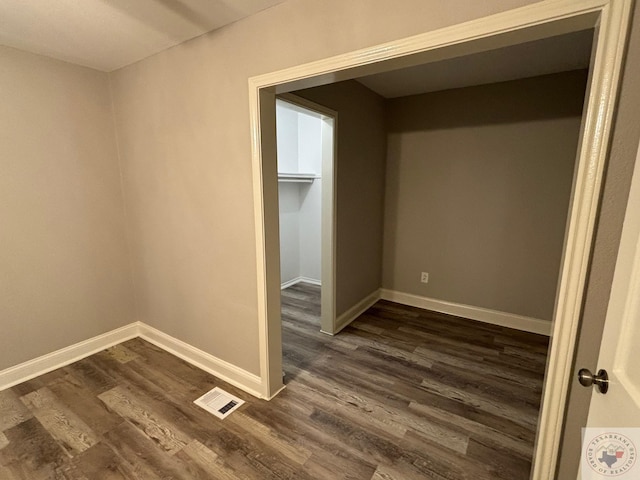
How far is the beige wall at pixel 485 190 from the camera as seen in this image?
8.84 ft

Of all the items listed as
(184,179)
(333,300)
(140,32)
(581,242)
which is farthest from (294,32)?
(333,300)

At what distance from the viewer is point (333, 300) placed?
286cm

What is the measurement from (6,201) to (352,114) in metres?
2.76

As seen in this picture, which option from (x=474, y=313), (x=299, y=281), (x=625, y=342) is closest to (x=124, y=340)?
(x=299, y=281)

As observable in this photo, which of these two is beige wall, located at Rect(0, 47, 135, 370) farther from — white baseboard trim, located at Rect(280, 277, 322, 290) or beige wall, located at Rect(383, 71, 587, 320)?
beige wall, located at Rect(383, 71, 587, 320)

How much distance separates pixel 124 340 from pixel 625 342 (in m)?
3.36

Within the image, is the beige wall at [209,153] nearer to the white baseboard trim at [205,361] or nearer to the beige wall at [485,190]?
the white baseboard trim at [205,361]

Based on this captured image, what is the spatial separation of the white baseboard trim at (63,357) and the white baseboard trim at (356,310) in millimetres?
1988

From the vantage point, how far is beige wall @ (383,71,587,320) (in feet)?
8.84

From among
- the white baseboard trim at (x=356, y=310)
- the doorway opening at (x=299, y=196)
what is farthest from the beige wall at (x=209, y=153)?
the doorway opening at (x=299, y=196)

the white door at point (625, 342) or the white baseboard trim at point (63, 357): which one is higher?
the white door at point (625, 342)

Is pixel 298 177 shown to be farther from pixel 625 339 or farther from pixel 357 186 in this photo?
pixel 625 339

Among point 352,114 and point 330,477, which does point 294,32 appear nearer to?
point 352,114

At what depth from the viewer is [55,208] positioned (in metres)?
2.27
